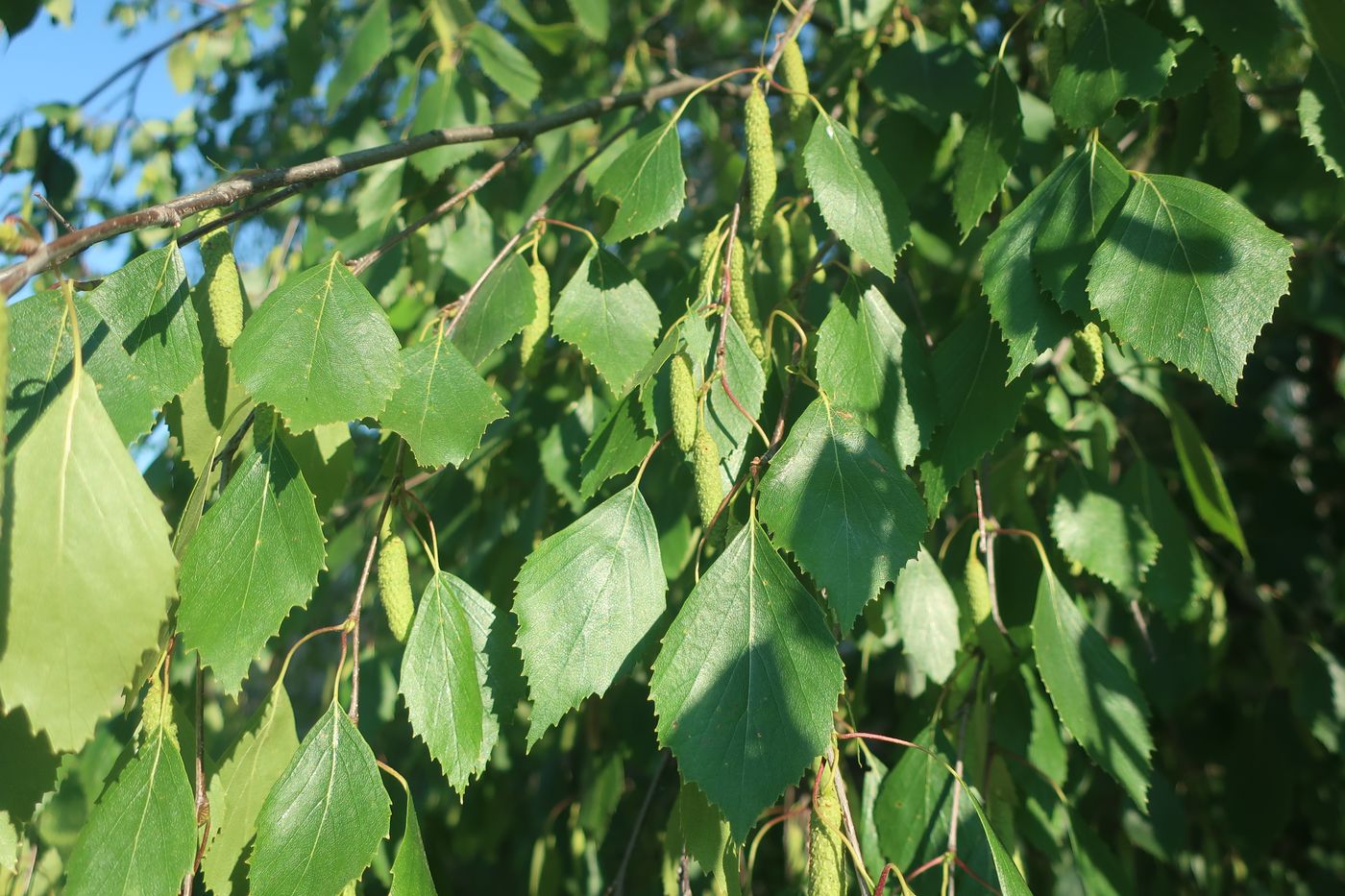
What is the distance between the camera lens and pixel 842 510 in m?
0.83

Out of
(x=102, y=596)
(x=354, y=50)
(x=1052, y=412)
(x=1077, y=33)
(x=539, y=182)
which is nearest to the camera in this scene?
(x=102, y=596)

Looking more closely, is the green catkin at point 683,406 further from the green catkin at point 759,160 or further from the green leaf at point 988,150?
the green leaf at point 988,150

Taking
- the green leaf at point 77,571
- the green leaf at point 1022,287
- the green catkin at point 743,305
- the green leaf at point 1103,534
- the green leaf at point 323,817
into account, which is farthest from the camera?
the green leaf at point 1103,534

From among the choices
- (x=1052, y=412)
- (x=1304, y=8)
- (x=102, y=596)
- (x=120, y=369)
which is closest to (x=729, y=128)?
(x=1052, y=412)

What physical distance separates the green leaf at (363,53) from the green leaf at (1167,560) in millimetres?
1449

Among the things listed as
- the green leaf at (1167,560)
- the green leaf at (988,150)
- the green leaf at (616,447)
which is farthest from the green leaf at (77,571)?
the green leaf at (1167,560)

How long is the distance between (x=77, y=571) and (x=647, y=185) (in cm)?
65

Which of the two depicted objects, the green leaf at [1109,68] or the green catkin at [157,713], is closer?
the green catkin at [157,713]

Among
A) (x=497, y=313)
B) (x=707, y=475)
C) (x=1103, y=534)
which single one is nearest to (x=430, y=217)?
(x=497, y=313)

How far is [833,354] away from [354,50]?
130 cm

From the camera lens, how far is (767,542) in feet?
2.74

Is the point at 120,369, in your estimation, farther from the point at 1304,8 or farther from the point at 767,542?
the point at 1304,8

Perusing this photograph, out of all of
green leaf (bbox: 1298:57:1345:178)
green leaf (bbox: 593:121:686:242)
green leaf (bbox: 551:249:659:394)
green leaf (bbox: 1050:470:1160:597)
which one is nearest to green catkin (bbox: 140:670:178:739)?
green leaf (bbox: 551:249:659:394)

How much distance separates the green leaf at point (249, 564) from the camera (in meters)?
0.83
